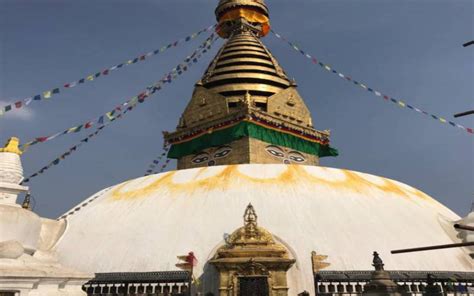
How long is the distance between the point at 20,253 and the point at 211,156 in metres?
13.8

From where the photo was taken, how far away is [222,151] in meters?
17.7

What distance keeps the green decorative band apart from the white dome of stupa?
5320 mm

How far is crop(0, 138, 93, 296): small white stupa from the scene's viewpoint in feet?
14.0

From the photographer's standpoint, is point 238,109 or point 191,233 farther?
point 238,109

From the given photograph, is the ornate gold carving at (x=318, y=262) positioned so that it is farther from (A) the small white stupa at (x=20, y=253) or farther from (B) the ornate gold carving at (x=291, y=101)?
(B) the ornate gold carving at (x=291, y=101)

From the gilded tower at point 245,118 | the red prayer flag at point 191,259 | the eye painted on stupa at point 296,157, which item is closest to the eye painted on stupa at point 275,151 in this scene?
the gilded tower at point 245,118

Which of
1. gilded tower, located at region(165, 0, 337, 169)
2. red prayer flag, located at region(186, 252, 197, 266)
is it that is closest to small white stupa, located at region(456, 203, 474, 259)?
red prayer flag, located at region(186, 252, 197, 266)

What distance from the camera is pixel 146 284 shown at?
838cm

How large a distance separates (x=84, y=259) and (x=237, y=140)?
30.9 ft

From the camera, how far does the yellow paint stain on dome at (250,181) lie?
10805 mm

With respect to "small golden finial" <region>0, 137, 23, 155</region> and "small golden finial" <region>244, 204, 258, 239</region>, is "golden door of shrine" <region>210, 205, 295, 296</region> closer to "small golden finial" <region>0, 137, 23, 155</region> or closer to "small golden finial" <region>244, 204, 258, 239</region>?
"small golden finial" <region>244, 204, 258, 239</region>

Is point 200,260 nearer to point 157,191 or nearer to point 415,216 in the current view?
point 157,191

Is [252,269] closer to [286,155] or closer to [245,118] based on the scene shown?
[245,118]

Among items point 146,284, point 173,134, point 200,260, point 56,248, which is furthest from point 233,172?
point 173,134
